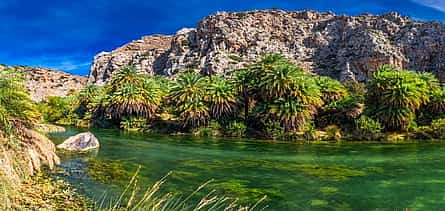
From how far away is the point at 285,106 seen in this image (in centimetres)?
5941

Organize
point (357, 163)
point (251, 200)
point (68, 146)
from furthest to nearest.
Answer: point (68, 146), point (357, 163), point (251, 200)

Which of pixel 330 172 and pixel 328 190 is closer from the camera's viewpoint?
pixel 328 190

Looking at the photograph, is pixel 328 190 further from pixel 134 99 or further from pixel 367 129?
pixel 134 99

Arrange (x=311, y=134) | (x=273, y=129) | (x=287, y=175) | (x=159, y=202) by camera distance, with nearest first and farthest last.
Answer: (x=159, y=202) < (x=287, y=175) < (x=311, y=134) < (x=273, y=129)

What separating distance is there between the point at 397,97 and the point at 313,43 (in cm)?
11380

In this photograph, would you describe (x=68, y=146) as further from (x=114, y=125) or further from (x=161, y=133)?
(x=114, y=125)

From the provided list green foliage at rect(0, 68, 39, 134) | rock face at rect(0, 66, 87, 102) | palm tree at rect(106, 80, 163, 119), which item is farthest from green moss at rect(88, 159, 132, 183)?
rock face at rect(0, 66, 87, 102)

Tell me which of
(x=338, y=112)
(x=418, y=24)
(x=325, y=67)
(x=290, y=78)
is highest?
(x=418, y=24)

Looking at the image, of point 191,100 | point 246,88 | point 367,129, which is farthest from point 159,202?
point 191,100

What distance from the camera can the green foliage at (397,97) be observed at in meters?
56.5

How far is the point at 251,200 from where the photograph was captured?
18891 mm

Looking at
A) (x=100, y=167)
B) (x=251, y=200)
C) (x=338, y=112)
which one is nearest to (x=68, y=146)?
(x=100, y=167)

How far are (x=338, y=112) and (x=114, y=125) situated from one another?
4054 centimetres

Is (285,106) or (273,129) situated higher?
(285,106)
